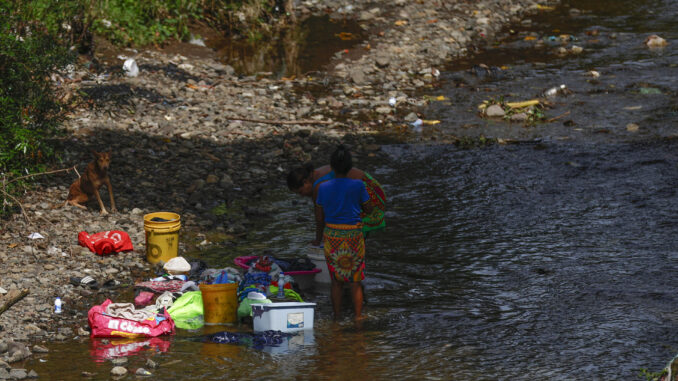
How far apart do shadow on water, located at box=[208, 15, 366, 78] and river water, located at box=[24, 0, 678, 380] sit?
2.55 m

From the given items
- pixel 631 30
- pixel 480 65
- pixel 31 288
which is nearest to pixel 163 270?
Result: pixel 31 288

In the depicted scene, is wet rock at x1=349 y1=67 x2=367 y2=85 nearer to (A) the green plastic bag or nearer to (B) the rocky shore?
(B) the rocky shore

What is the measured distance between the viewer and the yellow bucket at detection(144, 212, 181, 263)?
6926mm

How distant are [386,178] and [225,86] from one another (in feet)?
12.9

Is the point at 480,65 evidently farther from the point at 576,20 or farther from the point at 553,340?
the point at 553,340

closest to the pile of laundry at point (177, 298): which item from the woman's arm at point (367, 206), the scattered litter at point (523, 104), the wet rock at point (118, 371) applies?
the wet rock at point (118, 371)

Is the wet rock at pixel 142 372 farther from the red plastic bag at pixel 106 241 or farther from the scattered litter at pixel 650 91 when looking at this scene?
the scattered litter at pixel 650 91

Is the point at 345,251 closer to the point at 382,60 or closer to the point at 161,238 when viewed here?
the point at 161,238

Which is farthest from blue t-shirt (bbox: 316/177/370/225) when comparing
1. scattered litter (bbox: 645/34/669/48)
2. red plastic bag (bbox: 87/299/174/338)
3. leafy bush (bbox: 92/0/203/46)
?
scattered litter (bbox: 645/34/669/48)

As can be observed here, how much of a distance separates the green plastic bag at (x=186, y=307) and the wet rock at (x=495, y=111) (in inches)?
255

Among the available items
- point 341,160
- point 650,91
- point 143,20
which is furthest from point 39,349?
point 650,91

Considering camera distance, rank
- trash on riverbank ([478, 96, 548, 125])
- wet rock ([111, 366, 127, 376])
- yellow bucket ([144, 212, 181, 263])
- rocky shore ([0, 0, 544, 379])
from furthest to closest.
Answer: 1. trash on riverbank ([478, 96, 548, 125])
2. yellow bucket ([144, 212, 181, 263])
3. rocky shore ([0, 0, 544, 379])
4. wet rock ([111, 366, 127, 376])

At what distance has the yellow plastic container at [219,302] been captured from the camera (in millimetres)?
5922

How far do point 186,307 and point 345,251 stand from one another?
131cm
